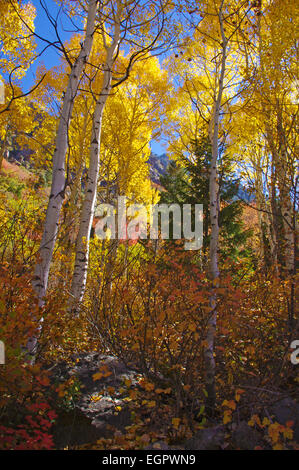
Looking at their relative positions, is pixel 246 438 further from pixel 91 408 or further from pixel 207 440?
pixel 91 408

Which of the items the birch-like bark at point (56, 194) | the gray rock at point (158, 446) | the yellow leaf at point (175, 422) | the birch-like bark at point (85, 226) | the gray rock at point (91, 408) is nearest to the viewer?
the gray rock at point (158, 446)

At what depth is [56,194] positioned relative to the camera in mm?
3219

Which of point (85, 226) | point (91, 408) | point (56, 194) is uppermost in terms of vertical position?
point (56, 194)

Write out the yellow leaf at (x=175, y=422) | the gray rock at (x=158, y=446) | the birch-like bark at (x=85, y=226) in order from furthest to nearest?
the birch-like bark at (x=85, y=226), the yellow leaf at (x=175, y=422), the gray rock at (x=158, y=446)

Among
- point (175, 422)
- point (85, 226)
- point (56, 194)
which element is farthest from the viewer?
point (85, 226)

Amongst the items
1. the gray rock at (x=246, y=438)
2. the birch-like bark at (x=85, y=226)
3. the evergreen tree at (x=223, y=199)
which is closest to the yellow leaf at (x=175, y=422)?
the gray rock at (x=246, y=438)

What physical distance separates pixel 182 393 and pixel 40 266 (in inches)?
76.8

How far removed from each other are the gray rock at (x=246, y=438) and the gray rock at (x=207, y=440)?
119 mm

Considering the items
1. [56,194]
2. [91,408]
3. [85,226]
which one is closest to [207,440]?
[91,408]

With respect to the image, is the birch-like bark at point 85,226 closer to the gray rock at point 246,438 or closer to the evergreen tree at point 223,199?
the gray rock at point 246,438

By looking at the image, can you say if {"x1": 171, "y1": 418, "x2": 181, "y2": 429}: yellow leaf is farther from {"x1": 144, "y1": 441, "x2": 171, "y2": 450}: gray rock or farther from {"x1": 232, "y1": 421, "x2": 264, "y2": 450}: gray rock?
{"x1": 232, "y1": 421, "x2": 264, "y2": 450}: gray rock

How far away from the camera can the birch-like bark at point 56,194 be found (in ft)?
10.1

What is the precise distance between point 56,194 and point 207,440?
2676 millimetres
